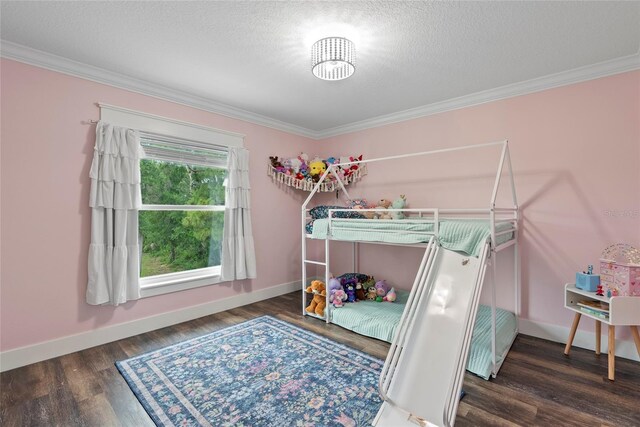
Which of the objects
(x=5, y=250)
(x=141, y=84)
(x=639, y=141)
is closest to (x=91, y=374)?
(x=5, y=250)

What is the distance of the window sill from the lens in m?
2.83

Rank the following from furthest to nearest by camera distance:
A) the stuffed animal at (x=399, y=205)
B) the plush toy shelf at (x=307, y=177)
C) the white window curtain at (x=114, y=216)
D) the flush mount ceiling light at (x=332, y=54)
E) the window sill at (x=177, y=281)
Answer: the plush toy shelf at (x=307, y=177) → the stuffed animal at (x=399, y=205) → the window sill at (x=177, y=281) → the white window curtain at (x=114, y=216) → the flush mount ceiling light at (x=332, y=54)

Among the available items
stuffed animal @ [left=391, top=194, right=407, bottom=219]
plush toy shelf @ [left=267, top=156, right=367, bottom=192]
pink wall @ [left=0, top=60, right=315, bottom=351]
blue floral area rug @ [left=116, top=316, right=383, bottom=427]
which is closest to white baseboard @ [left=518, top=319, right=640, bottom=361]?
stuffed animal @ [left=391, top=194, right=407, bottom=219]

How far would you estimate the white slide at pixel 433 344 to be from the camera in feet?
5.18

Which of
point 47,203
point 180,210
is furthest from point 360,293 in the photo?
point 47,203

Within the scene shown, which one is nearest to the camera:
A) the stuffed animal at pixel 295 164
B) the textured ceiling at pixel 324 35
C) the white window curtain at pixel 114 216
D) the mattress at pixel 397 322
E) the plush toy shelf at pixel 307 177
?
the textured ceiling at pixel 324 35

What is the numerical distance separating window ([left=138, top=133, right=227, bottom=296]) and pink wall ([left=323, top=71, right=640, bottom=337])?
2.53 metres

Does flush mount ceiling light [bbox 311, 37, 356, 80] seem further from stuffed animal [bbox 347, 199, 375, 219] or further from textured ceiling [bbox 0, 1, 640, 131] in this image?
stuffed animal [bbox 347, 199, 375, 219]

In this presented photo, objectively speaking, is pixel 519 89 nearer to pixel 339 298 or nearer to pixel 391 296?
pixel 391 296

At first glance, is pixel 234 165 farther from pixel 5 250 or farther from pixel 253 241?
pixel 5 250

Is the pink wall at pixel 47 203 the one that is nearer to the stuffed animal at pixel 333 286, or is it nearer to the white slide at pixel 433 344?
the stuffed animal at pixel 333 286

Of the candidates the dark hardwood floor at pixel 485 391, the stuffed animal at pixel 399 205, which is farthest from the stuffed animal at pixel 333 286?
the stuffed animal at pixel 399 205

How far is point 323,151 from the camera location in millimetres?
4402

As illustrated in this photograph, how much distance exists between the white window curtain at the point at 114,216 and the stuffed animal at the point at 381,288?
244 centimetres
